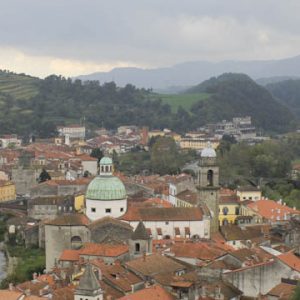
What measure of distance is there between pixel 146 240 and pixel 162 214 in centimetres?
625

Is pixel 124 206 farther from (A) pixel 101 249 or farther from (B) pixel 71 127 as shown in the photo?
(B) pixel 71 127

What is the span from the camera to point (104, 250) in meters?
38.5

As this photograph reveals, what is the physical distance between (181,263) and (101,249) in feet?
13.7

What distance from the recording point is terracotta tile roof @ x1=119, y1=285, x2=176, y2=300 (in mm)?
29328

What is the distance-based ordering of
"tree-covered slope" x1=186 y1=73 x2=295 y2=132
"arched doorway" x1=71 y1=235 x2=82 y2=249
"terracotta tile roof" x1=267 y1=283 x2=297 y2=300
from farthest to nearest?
"tree-covered slope" x1=186 y1=73 x2=295 y2=132
"arched doorway" x1=71 y1=235 x2=82 y2=249
"terracotta tile roof" x1=267 y1=283 x2=297 y2=300

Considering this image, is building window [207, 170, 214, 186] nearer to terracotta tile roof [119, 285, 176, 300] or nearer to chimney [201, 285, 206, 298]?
chimney [201, 285, 206, 298]

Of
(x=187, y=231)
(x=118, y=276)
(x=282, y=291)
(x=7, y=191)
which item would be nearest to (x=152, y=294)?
(x=118, y=276)

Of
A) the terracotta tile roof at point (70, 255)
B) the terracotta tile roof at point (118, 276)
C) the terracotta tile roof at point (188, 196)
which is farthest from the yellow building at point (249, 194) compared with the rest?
the terracotta tile roof at point (118, 276)

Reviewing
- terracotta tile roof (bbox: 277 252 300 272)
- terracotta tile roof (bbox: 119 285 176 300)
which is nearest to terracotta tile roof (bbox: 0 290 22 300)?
terracotta tile roof (bbox: 119 285 176 300)

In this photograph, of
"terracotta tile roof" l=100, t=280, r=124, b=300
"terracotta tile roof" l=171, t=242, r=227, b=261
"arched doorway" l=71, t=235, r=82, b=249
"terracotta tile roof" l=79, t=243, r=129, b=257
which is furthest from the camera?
"arched doorway" l=71, t=235, r=82, b=249

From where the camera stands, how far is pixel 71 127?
12825 cm

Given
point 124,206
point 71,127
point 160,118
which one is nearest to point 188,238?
point 124,206

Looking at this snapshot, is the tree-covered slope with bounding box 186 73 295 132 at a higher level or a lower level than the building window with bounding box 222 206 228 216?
higher

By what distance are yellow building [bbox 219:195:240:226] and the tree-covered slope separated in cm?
9700
